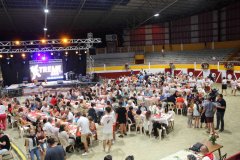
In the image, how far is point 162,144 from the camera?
9.59m

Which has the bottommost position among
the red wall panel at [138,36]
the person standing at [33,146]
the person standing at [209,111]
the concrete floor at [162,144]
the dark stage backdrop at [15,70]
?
the concrete floor at [162,144]

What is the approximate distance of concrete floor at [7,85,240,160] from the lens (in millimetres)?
8758

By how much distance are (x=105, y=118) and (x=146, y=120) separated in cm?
219

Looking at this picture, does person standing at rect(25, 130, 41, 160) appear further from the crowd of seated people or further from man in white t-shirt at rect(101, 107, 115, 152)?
man in white t-shirt at rect(101, 107, 115, 152)

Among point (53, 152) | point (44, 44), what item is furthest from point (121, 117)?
point (44, 44)

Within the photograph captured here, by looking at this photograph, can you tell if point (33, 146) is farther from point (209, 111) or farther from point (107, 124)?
point (209, 111)

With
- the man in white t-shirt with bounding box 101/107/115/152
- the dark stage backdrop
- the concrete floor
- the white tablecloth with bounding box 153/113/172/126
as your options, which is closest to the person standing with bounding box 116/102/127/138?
the concrete floor

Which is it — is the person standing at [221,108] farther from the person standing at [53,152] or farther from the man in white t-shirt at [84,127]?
the person standing at [53,152]

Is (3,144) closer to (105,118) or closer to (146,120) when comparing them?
(105,118)

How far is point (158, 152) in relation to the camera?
8891 mm

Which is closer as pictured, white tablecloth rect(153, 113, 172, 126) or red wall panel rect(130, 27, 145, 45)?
white tablecloth rect(153, 113, 172, 126)

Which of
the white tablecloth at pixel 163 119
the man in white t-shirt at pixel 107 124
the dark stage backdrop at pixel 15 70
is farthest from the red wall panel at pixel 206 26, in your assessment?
the man in white t-shirt at pixel 107 124

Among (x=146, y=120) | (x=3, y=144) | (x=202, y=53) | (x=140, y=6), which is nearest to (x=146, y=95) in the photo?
(x=146, y=120)

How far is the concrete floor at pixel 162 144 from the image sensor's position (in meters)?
8.76
